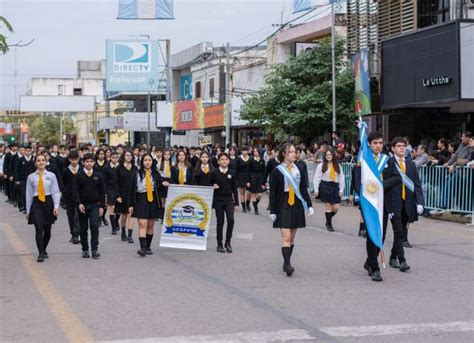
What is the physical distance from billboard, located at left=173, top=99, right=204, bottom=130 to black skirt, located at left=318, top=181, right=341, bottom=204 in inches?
1256

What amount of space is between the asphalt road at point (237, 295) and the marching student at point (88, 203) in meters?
0.28

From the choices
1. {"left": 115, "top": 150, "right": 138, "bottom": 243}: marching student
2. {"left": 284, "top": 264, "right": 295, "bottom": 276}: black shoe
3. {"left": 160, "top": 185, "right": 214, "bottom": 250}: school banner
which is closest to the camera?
{"left": 284, "top": 264, "right": 295, "bottom": 276}: black shoe

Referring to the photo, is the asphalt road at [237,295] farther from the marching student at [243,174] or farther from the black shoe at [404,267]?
the marching student at [243,174]

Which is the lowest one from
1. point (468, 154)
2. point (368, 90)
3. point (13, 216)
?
point (13, 216)

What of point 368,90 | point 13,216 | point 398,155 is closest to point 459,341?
point 398,155

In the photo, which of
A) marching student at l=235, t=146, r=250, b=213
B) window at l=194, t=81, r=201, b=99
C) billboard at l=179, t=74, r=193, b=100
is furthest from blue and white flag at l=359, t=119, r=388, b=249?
billboard at l=179, t=74, r=193, b=100

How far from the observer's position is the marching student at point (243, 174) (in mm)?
21344

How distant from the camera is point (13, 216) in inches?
852

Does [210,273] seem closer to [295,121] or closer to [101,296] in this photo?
[101,296]

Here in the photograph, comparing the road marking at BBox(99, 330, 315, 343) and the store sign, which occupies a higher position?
the store sign

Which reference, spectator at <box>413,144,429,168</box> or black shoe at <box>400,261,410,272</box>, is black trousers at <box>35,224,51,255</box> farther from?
spectator at <box>413,144,429,168</box>

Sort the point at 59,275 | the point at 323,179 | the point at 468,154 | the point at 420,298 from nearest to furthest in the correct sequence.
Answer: the point at 420,298, the point at 59,275, the point at 323,179, the point at 468,154

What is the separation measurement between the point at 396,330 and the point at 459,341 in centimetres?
61

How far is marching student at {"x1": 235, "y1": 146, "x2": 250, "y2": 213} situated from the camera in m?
21.3
